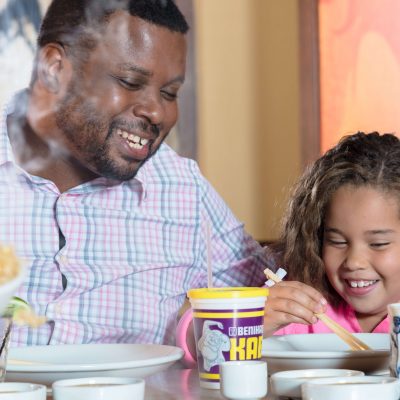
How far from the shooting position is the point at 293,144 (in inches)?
90.2

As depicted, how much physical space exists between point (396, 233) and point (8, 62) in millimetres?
851

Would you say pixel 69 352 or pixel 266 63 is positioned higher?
pixel 266 63

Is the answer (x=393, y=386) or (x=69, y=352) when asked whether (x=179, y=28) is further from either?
(x=393, y=386)

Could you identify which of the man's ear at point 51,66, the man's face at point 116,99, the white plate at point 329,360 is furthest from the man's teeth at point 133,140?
Answer: the white plate at point 329,360

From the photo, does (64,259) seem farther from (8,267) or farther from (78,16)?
(8,267)

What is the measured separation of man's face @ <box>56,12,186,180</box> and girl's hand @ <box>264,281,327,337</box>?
63cm

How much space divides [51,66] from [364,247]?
74cm

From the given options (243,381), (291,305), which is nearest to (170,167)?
(291,305)

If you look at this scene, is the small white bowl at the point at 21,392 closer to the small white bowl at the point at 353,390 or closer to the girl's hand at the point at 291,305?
the small white bowl at the point at 353,390

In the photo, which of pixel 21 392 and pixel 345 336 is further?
pixel 345 336

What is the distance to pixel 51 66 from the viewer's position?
5.99ft

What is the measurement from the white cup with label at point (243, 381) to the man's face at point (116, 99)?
981mm

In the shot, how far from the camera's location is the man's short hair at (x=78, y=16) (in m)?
1.82

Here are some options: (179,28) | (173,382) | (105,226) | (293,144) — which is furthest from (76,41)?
(173,382)
